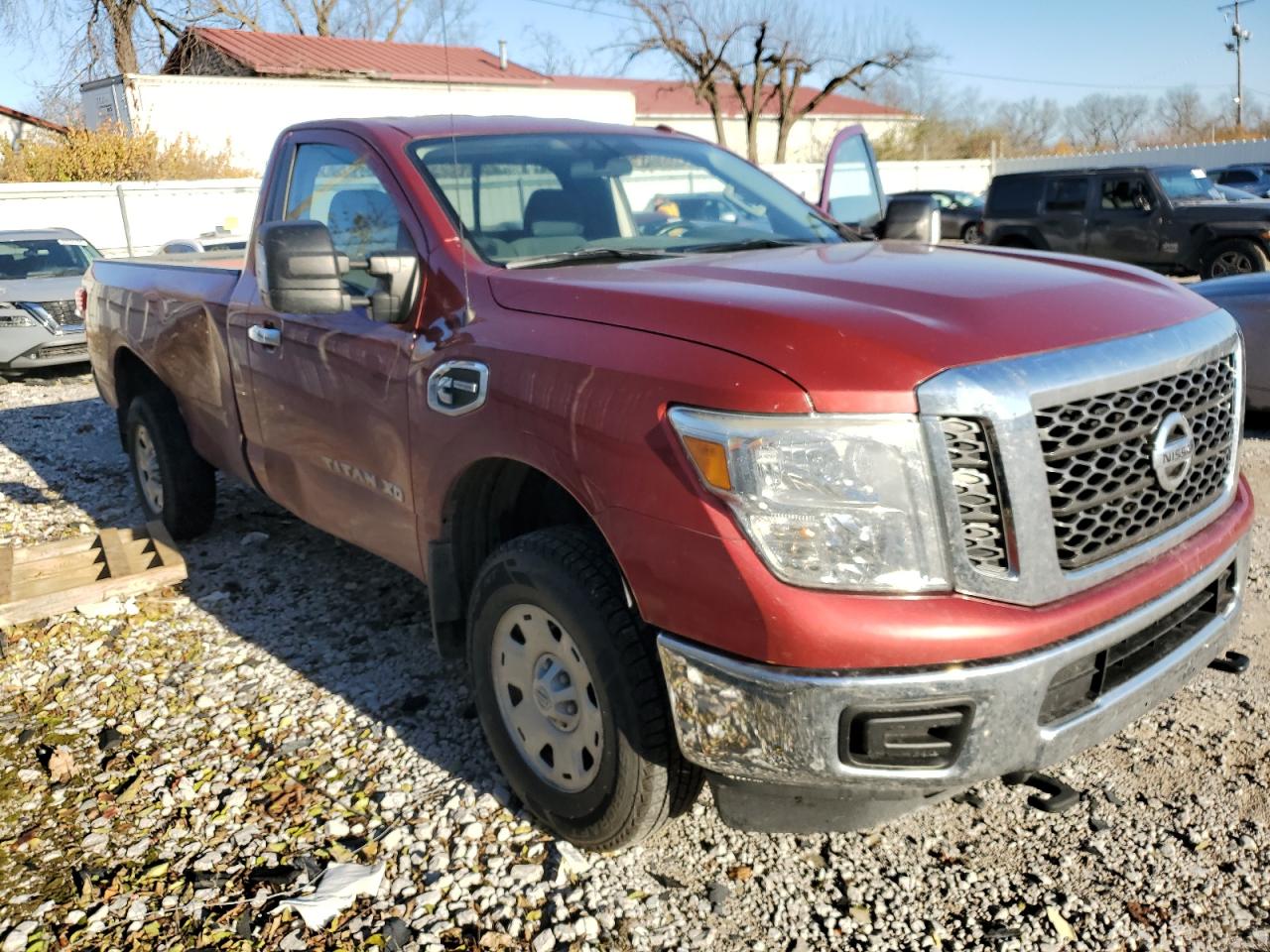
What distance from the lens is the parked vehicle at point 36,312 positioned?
1188cm

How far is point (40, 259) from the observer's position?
13188mm

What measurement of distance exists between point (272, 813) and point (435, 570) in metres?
0.84

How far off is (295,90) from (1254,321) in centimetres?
3229

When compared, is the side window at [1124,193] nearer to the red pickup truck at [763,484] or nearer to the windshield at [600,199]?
the windshield at [600,199]

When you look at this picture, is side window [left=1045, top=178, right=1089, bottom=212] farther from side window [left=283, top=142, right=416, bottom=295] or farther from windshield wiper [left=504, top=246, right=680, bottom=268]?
windshield wiper [left=504, top=246, right=680, bottom=268]

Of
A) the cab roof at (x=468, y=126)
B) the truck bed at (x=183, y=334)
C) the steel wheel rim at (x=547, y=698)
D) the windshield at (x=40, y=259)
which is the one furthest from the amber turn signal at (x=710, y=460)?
the windshield at (x=40, y=259)

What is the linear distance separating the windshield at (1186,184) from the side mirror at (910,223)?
13.1 meters

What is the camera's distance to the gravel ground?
2.58 m

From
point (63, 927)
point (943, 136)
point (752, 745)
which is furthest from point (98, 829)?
point (943, 136)

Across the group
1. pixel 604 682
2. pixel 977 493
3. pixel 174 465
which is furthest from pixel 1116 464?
pixel 174 465

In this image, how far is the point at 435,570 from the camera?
123 inches

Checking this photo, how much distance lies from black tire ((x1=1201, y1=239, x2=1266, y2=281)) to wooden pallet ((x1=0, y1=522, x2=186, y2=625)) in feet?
44.6

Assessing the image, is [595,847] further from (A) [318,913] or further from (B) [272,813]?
(B) [272,813]

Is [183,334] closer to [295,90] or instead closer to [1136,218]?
[1136,218]
